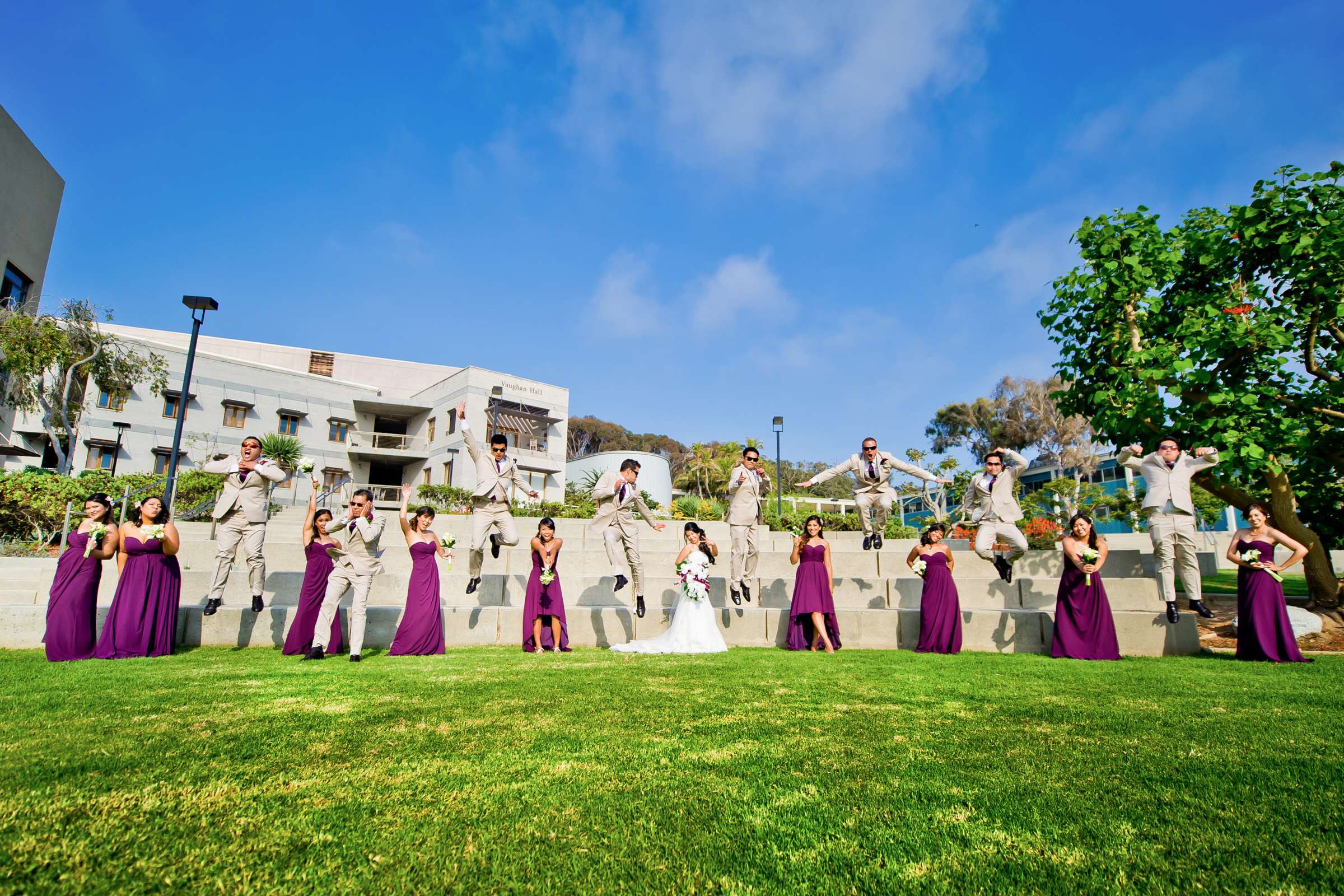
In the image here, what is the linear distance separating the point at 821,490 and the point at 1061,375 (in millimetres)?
59560

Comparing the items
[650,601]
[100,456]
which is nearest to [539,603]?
[650,601]

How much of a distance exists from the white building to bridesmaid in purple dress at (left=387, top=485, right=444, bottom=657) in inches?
889

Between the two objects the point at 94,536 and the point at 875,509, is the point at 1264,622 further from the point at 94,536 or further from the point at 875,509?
the point at 94,536

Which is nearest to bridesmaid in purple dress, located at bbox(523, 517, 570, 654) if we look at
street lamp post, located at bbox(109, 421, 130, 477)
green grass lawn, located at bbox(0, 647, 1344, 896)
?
green grass lawn, located at bbox(0, 647, 1344, 896)

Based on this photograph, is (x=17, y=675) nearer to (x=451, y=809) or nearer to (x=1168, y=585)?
(x=451, y=809)

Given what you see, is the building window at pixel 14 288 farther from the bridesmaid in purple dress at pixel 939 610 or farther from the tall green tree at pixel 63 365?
the bridesmaid in purple dress at pixel 939 610

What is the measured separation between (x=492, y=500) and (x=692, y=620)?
351 cm

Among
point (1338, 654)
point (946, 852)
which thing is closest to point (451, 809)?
point (946, 852)

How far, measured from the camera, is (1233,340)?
1064cm

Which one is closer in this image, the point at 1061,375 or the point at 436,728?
the point at 436,728

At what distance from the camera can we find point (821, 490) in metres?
71.8

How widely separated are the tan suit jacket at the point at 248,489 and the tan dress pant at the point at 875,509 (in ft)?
28.8

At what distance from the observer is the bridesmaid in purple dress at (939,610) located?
32.1ft

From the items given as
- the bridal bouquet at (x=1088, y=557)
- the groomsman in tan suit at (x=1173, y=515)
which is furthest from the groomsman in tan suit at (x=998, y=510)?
the groomsman in tan suit at (x=1173, y=515)
